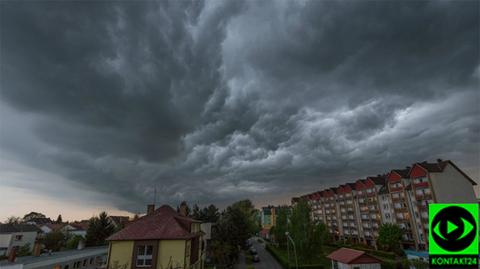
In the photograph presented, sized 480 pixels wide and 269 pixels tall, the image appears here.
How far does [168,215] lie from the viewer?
34625 mm

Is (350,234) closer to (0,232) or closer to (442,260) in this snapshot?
(442,260)

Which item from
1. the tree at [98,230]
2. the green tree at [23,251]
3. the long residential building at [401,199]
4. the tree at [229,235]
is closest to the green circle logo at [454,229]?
the tree at [229,235]

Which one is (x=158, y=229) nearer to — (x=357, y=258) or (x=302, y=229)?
(x=357, y=258)

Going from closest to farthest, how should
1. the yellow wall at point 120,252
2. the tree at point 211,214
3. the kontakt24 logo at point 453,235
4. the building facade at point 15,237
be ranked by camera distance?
the kontakt24 logo at point 453,235 < the yellow wall at point 120,252 < the building facade at point 15,237 < the tree at point 211,214

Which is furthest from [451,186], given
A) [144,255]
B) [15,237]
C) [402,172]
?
[15,237]

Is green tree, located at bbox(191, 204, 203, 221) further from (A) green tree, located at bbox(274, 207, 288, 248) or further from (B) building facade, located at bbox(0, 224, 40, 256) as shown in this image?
(B) building facade, located at bbox(0, 224, 40, 256)

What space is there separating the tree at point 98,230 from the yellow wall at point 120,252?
164 ft

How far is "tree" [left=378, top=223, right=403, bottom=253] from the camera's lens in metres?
62.5

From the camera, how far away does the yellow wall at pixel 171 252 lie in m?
28.9

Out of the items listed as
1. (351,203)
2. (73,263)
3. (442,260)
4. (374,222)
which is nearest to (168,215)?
(73,263)

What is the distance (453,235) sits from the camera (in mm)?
4375

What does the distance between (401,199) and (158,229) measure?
2731 inches

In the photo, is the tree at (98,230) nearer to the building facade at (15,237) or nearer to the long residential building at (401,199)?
the building facade at (15,237)

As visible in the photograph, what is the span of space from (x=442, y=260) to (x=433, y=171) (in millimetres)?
73127
